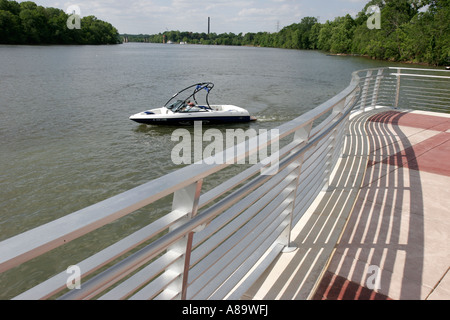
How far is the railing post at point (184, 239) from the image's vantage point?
4.75 feet

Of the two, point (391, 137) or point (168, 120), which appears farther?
point (168, 120)

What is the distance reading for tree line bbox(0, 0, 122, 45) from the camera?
10456 cm

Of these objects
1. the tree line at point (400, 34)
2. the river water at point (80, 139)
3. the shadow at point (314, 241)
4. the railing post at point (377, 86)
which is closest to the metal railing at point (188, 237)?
the shadow at point (314, 241)

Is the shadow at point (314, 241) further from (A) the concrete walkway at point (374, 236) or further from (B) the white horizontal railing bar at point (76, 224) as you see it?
(B) the white horizontal railing bar at point (76, 224)

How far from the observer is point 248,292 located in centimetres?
249

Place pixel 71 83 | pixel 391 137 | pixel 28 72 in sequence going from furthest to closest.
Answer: pixel 28 72
pixel 71 83
pixel 391 137

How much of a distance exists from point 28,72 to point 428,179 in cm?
4561

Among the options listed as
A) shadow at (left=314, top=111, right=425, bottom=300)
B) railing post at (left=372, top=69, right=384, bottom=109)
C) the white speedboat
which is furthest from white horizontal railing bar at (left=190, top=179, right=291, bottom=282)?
the white speedboat

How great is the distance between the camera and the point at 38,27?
111000 millimetres

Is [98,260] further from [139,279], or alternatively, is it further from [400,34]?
[400,34]

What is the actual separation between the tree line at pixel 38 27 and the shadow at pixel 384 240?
122774 millimetres
